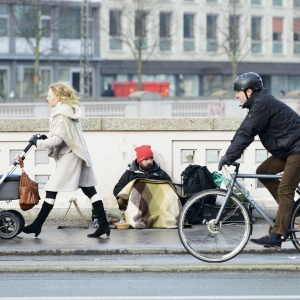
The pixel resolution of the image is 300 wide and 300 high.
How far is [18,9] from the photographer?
52.8m

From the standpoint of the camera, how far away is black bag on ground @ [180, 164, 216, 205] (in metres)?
11.1

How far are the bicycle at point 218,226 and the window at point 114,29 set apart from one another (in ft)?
164

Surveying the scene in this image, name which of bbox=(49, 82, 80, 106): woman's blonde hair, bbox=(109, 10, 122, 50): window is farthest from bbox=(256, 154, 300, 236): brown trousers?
bbox=(109, 10, 122, 50): window

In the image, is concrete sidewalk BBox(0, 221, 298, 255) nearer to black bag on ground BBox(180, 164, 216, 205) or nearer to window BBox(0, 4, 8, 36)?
black bag on ground BBox(180, 164, 216, 205)

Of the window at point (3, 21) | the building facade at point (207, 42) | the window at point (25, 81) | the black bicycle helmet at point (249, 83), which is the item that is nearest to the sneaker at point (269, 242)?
the black bicycle helmet at point (249, 83)

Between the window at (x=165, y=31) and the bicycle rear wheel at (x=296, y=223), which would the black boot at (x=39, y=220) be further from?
the window at (x=165, y=31)

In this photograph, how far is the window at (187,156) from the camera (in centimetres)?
1179

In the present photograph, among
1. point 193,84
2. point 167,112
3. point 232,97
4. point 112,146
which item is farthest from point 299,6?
point 112,146

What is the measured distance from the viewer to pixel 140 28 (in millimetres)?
56938

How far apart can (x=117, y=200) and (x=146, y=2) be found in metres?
47.8

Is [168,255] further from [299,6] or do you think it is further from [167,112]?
[299,6]

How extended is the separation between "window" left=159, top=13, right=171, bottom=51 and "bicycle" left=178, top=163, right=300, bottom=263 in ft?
170

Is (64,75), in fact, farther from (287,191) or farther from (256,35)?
(287,191)

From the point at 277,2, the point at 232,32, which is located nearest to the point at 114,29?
the point at 232,32
